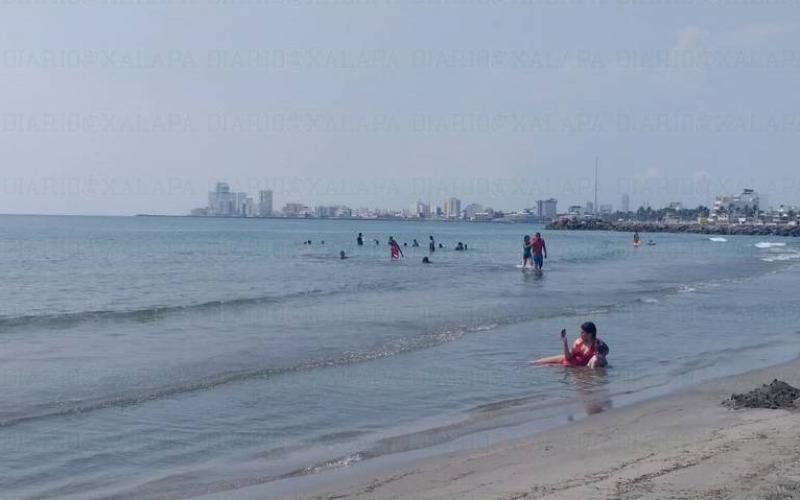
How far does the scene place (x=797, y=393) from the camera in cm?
1108

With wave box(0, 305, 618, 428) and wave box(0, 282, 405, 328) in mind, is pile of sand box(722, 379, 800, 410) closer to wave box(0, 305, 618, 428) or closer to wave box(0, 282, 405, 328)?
wave box(0, 305, 618, 428)

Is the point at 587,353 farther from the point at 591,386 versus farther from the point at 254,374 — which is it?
the point at 254,374

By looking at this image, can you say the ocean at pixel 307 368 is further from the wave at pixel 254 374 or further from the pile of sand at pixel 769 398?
the pile of sand at pixel 769 398

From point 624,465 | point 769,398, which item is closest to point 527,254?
point 769,398

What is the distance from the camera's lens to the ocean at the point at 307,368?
9.16m

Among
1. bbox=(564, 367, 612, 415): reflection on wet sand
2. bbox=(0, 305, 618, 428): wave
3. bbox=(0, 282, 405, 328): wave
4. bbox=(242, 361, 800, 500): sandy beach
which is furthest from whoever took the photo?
bbox=(0, 282, 405, 328): wave

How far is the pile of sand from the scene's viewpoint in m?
10.8

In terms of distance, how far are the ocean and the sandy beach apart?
0.59 meters

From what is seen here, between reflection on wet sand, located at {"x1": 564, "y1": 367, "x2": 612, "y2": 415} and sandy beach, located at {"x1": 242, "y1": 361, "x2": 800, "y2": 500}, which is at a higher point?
sandy beach, located at {"x1": 242, "y1": 361, "x2": 800, "y2": 500}

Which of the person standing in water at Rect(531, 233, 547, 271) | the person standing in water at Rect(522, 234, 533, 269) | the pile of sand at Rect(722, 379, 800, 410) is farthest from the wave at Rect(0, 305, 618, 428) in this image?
the person standing in water at Rect(522, 234, 533, 269)

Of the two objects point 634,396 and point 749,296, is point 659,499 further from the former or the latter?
point 749,296

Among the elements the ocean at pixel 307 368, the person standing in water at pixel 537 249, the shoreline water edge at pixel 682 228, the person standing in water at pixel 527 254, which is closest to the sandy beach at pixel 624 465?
the ocean at pixel 307 368

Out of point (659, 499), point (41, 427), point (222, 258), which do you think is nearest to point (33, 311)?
point (41, 427)

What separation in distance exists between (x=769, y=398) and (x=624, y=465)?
12.3 feet
